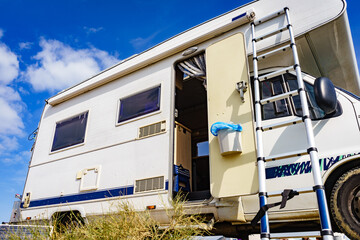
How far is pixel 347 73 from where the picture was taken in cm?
391

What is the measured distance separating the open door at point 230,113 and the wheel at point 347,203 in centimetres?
71

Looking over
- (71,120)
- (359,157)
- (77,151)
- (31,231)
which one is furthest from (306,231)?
(71,120)

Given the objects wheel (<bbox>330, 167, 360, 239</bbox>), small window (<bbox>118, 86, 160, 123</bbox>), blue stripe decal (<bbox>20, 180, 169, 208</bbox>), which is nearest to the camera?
wheel (<bbox>330, 167, 360, 239</bbox>)

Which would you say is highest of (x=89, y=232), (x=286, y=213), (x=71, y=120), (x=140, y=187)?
(x=71, y=120)

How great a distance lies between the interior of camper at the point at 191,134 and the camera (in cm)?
397

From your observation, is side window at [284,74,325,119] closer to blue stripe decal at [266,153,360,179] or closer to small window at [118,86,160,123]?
blue stripe decal at [266,153,360,179]

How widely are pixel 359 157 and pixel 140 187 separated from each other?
2419 mm

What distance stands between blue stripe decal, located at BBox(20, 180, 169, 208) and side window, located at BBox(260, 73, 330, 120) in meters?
1.48

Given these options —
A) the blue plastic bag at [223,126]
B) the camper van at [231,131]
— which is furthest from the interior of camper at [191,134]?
the blue plastic bag at [223,126]

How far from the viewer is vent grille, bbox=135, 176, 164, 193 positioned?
3.45m

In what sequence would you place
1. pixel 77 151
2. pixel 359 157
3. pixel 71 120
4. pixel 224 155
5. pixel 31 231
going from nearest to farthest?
1. pixel 359 157
2. pixel 31 231
3. pixel 224 155
4. pixel 77 151
5. pixel 71 120

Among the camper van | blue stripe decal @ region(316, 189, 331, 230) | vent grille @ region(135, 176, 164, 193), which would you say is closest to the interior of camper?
the camper van

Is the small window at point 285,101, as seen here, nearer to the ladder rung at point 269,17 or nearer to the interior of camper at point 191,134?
the ladder rung at point 269,17

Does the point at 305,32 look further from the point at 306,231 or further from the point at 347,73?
the point at 306,231
